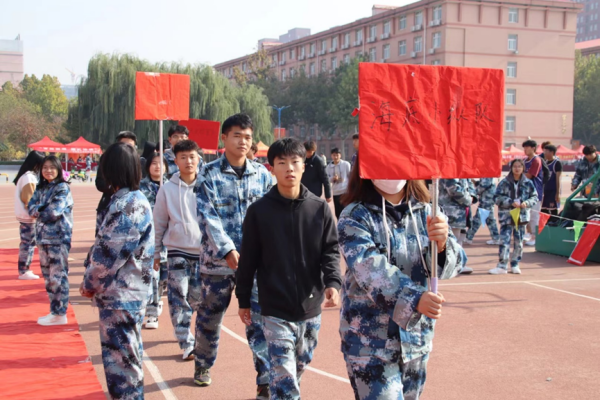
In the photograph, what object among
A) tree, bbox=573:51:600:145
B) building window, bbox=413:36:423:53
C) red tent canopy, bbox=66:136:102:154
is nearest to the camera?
red tent canopy, bbox=66:136:102:154

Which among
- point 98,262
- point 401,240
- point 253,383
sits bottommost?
point 253,383

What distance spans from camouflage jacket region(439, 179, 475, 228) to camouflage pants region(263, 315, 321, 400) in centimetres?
626

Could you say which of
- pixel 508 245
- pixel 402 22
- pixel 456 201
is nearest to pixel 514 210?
pixel 508 245

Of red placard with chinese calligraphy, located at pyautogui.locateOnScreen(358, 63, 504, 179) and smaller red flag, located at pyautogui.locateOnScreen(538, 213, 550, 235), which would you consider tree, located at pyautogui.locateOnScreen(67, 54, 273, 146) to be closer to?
smaller red flag, located at pyautogui.locateOnScreen(538, 213, 550, 235)

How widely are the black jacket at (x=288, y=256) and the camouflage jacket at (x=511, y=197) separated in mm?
6923

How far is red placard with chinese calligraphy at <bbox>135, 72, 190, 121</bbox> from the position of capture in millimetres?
7863

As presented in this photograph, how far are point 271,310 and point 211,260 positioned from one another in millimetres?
1085

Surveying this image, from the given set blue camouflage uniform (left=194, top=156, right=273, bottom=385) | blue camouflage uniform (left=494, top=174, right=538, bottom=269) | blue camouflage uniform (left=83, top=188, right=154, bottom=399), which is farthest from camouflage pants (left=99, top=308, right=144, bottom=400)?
blue camouflage uniform (left=494, top=174, right=538, bottom=269)

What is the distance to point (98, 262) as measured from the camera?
13.5 feet

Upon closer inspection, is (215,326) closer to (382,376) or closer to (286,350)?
(286,350)

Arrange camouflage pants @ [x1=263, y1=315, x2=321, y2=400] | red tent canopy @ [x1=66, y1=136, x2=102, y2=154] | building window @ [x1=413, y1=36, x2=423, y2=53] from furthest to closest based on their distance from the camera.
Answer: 1. building window @ [x1=413, y1=36, x2=423, y2=53]
2. red tent canopy @ [x1=66, y1=136, x2=102, y2=154]
3. camouflage pants @ [x1=263, y1=315, x2=321, y2=400]

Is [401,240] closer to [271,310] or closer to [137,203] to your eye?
[271,310]

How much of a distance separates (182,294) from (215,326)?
1.02 meters

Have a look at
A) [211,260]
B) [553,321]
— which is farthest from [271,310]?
[553,321]
